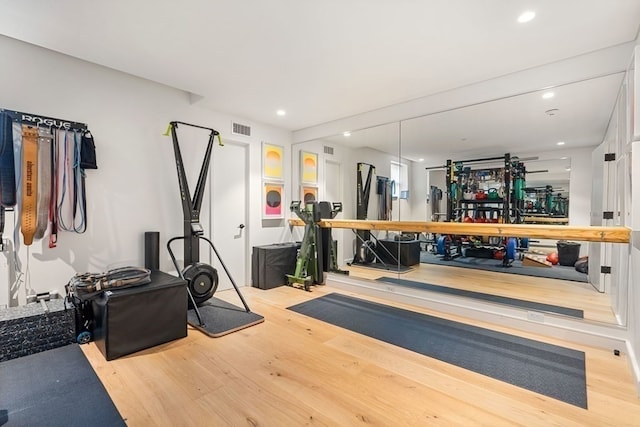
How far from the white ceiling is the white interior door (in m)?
1.20

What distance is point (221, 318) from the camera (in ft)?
10.5

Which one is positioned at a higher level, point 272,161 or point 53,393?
point 272,161

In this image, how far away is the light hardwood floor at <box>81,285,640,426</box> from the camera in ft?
5.69

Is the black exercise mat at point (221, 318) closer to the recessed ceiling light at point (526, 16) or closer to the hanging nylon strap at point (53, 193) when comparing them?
the hanging nylon strap at point (53, 193)

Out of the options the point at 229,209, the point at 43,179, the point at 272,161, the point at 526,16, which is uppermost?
the point at 526,16

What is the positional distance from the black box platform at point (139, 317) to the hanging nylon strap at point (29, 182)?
964 millimetres

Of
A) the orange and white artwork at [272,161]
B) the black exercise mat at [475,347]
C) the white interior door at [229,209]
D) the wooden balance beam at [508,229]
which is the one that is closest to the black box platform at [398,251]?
the wooden balance beam at [508,229]

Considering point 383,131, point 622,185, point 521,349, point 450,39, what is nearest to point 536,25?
point 450,39

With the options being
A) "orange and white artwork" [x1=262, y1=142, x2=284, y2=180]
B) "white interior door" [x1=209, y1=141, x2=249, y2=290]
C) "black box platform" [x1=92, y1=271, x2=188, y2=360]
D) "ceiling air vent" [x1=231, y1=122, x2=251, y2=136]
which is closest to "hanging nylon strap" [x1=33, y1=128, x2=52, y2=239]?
"black box platform" [x1=92, y1=271, x2=188, y2=360]

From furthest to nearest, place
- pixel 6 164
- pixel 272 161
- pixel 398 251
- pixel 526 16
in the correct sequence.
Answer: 1. pixel 272 161
2. pixel 398 251
3. pixel 6 164
4. pixel 526 16

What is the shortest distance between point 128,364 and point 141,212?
1.82 meters

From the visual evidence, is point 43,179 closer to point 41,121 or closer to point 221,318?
point 41,121

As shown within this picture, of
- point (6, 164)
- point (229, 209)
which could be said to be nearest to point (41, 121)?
point (6, 164)

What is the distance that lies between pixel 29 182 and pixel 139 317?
1.63 metres
